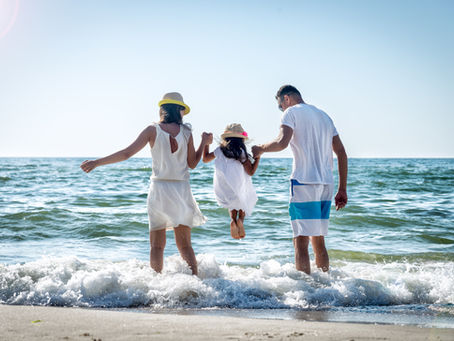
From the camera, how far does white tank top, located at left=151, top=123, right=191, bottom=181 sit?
436 cm

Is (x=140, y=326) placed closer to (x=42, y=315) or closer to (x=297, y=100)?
(x=42, y=315)

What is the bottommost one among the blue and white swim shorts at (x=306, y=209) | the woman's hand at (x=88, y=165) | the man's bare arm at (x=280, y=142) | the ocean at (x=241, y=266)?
the ocean at (x=241, y=266)

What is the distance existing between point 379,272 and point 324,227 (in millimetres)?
1362

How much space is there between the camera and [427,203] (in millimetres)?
13164

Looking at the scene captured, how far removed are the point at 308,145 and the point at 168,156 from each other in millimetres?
1300

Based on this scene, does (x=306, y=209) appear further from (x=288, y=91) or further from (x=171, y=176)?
(x=171, y=176)

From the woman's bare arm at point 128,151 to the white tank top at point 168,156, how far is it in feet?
0.19

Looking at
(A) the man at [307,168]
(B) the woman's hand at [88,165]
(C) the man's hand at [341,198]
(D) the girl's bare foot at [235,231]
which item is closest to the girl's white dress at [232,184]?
A: (D) the girl's bare foot at [235,231]

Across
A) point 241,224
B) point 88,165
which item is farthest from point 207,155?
point 88,165

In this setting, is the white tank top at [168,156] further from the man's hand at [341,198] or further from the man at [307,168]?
the man's hand at [341,198]

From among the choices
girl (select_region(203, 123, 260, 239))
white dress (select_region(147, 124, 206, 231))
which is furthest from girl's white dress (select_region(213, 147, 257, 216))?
white dress (select_region(147, 124, 206, 231))

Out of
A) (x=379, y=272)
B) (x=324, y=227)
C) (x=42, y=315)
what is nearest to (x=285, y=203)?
(x=379, y=272)

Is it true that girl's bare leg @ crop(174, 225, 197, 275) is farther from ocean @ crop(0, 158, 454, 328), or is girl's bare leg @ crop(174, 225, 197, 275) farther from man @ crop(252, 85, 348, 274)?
man @ crop(252, 85, 348, 274)

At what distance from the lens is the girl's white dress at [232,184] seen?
15.3 feet
